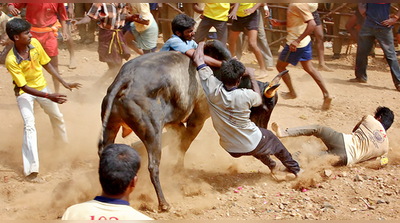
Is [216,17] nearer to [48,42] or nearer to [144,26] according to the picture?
[144,26]

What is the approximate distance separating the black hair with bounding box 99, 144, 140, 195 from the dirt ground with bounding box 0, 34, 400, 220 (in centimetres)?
178

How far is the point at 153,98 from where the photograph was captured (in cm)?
392

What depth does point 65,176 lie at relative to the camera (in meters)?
4.86

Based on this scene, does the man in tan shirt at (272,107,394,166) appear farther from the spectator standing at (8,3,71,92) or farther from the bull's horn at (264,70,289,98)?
the spectator standing at (8,3,71,92)

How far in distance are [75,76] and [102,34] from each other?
164 cm

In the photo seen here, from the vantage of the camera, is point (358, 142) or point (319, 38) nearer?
point (358, 142)

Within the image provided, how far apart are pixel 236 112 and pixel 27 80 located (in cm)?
257

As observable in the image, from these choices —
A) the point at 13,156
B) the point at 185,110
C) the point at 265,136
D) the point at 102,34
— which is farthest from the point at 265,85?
the point at 102,34

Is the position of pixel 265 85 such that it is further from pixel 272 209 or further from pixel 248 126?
pixel 272 209

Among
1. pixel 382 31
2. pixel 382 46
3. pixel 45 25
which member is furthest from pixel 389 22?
pixel 45 25

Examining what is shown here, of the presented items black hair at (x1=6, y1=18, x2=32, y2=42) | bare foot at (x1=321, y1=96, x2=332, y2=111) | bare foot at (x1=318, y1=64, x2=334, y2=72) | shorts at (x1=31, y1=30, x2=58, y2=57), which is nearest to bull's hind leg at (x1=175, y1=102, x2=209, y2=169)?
black hair at (x1=6, y1=18, x2=32, y2=42)

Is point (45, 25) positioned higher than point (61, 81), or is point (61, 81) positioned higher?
point (45, 25)

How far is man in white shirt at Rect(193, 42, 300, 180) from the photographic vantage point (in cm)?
402

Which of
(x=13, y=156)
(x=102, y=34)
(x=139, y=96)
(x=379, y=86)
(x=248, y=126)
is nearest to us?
(x=139, y=96)
